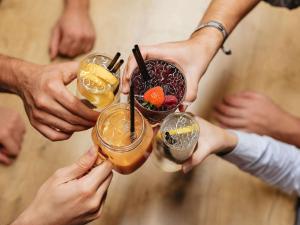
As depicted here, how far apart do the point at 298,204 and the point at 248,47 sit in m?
0.62

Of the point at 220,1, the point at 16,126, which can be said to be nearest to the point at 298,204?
the point at 220,1

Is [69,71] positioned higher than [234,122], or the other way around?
[69,71]

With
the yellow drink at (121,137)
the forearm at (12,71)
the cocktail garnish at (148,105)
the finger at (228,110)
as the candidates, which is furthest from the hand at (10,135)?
the finger at (228,110)

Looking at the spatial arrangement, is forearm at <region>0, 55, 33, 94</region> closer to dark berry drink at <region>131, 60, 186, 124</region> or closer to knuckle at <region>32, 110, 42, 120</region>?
knuckle at <region>32, 110, 42, 120</region>

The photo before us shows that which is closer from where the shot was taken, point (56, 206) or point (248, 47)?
point (56, 206)

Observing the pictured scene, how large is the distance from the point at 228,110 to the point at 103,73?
1.98 feet

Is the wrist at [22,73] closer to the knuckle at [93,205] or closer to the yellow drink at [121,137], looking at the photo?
the yellow drink at [121,137]

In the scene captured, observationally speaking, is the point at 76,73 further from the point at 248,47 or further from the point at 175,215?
the point at 248,47

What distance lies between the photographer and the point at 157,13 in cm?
164

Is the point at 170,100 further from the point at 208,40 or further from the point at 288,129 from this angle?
the point at 288,129

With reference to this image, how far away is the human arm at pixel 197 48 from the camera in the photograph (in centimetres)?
114

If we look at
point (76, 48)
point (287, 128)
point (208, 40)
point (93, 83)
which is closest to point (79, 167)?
point (93, 83)

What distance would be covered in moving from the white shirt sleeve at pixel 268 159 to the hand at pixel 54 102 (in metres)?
0.44

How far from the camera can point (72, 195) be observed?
953 millimetres
